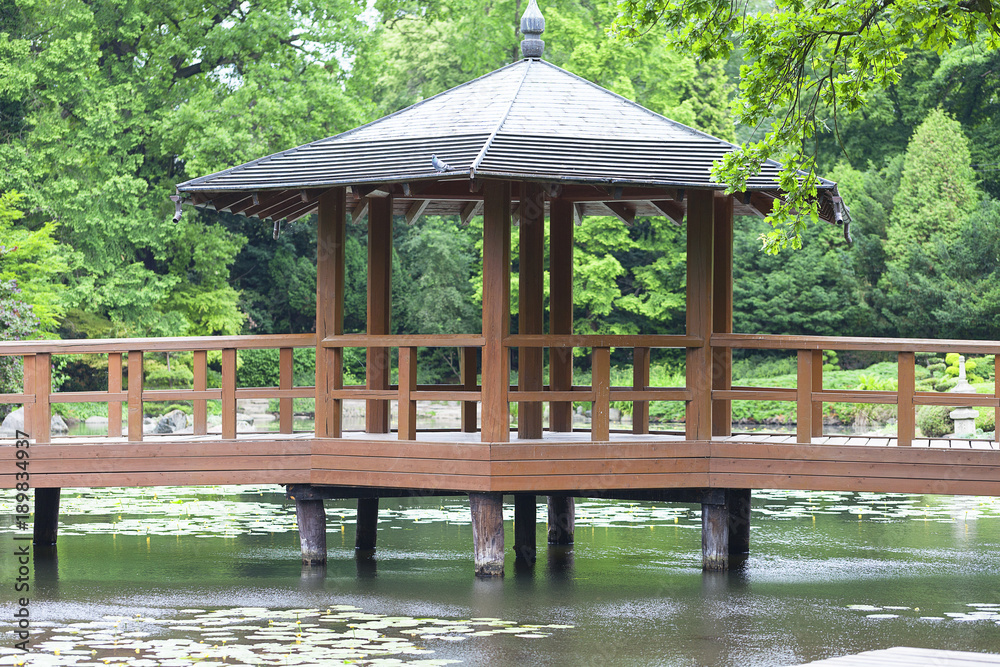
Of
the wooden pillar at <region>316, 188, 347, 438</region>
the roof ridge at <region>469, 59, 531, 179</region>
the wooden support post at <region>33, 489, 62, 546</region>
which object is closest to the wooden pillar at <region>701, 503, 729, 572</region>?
the wooden pillar at <region>316, 188, 347, 438</region>

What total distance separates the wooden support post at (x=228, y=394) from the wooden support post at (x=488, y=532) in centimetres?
226

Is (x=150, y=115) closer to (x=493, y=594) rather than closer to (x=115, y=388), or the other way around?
(x=115, y=388)

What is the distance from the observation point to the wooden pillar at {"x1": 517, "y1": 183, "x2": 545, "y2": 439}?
11758 millimetres

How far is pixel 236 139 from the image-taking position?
29750 mm

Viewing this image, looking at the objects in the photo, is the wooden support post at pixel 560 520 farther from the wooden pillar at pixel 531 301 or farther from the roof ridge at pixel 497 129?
the roof ridge at pixel 497 129

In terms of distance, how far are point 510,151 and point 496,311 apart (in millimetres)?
1353

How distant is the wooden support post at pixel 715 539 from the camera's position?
11328mm

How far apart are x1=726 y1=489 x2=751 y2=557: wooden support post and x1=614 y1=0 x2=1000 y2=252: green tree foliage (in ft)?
11.9

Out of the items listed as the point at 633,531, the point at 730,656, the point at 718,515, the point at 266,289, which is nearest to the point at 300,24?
the point at 266,289

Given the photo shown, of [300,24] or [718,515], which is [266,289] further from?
[718,515]

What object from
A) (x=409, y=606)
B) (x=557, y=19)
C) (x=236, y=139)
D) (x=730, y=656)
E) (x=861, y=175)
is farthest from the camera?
(x=861, y=175)

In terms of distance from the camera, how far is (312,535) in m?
11.6

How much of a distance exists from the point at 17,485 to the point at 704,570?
6.05 m

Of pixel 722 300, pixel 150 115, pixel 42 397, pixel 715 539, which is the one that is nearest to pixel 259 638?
pixel 42 397
